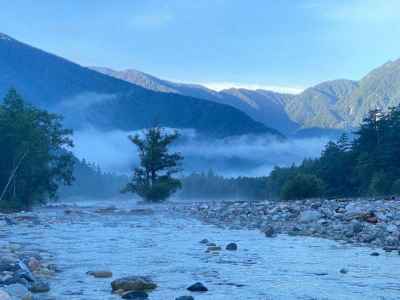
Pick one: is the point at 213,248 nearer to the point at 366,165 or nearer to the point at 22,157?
the point at 22,157

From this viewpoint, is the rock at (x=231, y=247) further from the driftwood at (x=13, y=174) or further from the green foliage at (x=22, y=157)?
the driftwood at (x=13, y=174)

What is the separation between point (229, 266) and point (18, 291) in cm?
464

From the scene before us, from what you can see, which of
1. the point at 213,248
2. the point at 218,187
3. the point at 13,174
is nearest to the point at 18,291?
the point at 213,248

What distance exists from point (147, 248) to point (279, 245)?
336cm

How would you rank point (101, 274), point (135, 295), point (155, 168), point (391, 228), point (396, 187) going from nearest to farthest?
point (135, 295) → point (101, 274) → point (391, 228) → point (396, 187) → point (155, 168)

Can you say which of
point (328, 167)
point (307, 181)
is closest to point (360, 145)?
point (328, 167)

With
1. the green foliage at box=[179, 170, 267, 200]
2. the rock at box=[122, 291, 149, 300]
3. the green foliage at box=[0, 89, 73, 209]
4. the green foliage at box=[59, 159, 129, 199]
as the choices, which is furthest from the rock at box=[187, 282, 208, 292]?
the green foliage at box=[59, 159, 129, 199]

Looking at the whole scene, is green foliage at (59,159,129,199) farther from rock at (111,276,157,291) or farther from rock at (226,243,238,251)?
rock at (111,276,157,291)

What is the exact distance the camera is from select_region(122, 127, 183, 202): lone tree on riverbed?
5491cm

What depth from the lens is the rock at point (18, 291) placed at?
27.2 ft

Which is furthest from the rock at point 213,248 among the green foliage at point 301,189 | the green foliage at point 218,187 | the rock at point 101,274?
the green foliage at point 218,187

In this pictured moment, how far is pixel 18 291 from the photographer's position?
27.9 feet

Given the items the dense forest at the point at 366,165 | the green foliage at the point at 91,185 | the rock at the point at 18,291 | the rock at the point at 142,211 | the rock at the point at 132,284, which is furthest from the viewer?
the green foliage at the point at 91,185

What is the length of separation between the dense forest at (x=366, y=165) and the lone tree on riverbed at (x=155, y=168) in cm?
1011
